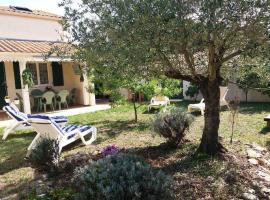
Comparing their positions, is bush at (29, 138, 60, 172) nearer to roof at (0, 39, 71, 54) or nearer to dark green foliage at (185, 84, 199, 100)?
roof at (0, 39, 71, 54)

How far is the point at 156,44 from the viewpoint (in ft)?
16.0

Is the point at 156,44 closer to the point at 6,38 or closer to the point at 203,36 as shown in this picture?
the point at 203,36

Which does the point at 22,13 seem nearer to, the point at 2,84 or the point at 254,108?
the point at 2,84

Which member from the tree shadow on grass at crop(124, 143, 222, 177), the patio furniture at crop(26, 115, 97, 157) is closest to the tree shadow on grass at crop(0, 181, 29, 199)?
the patio furniture at crop(26, 115, 97, 157)

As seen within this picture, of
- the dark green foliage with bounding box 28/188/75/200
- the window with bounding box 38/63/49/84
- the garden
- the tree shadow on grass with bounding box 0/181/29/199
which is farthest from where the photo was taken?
the window with bounding box 38/63/49/84

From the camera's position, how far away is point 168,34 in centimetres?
466

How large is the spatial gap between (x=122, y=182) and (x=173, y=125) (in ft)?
11.1

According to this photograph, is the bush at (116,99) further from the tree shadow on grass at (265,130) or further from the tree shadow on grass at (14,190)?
the tree shadow on grass at (14,190)

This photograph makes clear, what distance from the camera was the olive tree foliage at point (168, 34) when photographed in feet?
14.8

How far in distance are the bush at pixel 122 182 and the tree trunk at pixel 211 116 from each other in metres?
2.64

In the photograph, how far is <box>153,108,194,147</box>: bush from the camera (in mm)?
7042

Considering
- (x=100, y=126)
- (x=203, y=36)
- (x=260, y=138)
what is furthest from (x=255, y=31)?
(x=100, y=126)

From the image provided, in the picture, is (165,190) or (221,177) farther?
A: (221,177)

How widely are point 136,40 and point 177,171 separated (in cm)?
235
